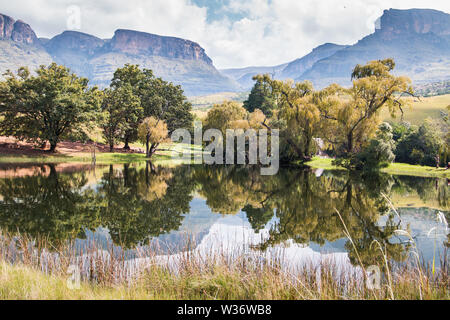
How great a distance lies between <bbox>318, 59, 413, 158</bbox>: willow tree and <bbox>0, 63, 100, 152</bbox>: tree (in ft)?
98.7

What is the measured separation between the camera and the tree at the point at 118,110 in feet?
150

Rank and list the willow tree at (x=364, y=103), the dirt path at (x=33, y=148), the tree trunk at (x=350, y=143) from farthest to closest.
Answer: the dirt path at (x=33, y=148), the tree trunk at (x=350, y=143), the willow tree at (x=364, y=103)

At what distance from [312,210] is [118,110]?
40936mm

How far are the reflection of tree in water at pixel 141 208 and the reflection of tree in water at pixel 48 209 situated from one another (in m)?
0.64

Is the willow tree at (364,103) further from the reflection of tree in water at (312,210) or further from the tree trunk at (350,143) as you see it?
the reflection of tree in water at (312,210)

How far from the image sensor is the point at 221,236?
28.5 ft

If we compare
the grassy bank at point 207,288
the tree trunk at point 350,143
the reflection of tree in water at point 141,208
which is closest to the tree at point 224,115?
the tree trunk at point 350,143

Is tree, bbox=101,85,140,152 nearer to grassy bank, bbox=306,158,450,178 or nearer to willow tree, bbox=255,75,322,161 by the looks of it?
willow tree, bbox=255,75,322,161

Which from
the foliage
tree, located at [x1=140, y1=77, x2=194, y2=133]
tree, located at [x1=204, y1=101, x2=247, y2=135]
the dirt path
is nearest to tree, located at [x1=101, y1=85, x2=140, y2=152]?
the dirt path

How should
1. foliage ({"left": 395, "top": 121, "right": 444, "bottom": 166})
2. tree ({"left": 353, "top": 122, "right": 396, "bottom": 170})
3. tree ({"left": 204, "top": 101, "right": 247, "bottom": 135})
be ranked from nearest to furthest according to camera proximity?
tree ({"left": 353, "top": 122, "right": 396, "bottom": 170})
foliage ({"left": 395, "top": 121, "right": 444, "bottom": 166})
tree ({"left": 204, "top": 101, "right": 247, "bottom": 135})

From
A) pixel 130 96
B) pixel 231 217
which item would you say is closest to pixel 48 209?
pixel 231 217

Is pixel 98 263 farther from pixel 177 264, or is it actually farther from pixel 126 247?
pixel 126 247

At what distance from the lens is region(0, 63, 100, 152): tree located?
1411 inches

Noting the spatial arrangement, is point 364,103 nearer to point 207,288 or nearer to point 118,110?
point 207,288
